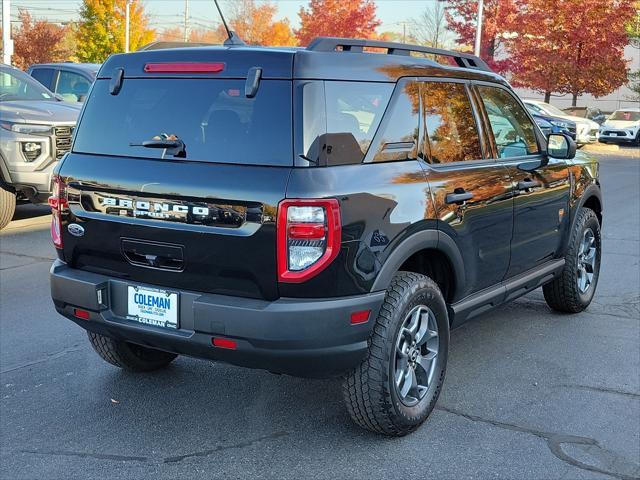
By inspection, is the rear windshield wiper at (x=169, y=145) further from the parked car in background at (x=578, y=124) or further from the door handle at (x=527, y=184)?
the parked car in background at (x=578, y=124)

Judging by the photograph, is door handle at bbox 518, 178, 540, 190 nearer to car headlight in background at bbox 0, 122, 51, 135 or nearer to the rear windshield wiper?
the rear windshield wiper

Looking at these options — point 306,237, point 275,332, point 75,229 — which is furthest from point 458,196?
point 75,229

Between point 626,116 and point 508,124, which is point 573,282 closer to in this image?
point 508,124

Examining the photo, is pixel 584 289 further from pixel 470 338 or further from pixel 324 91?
pixel 324 91

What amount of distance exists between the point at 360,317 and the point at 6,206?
6.74 m

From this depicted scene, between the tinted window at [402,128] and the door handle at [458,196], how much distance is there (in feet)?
0.99

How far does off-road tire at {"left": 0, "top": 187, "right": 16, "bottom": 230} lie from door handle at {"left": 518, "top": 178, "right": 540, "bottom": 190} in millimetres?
6421

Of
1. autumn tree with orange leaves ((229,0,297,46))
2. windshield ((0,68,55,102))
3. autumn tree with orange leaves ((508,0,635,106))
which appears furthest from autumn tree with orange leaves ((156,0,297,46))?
windshield ((0,68,55,102))

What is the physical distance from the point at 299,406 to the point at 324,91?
1746 millimetres

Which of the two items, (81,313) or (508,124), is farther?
(508,124)

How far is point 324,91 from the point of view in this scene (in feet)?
11.0

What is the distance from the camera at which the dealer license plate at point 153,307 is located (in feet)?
11.2

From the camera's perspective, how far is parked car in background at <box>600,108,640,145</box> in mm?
29625

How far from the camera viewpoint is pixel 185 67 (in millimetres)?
3598
